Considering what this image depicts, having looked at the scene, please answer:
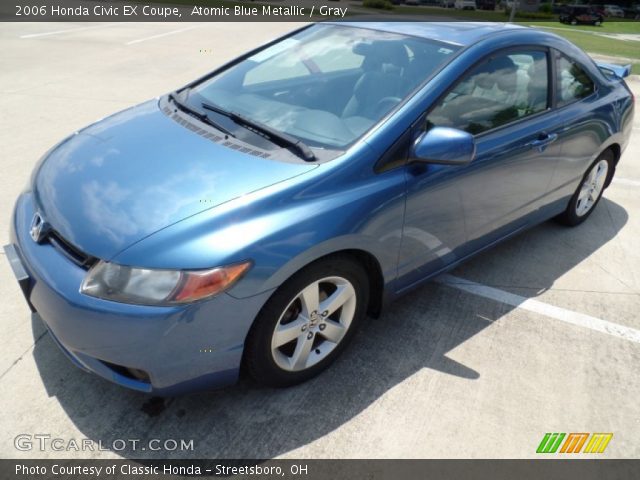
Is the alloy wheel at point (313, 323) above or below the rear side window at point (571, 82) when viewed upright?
below

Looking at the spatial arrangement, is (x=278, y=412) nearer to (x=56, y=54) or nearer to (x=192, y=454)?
(x=192, y=454)

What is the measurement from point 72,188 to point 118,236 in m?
0.52

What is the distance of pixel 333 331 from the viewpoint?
2.50m

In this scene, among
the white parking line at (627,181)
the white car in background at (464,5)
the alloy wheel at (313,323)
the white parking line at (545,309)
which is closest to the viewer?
the alloy wheel at (313,323)

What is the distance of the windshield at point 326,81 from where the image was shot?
2604 mm

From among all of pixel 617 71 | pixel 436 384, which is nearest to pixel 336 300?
pixel 436 384

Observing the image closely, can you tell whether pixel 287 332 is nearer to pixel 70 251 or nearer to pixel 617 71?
pixel 70 251

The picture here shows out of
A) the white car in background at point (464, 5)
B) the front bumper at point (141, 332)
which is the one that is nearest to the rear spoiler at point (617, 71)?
the front bumper at point (141, 332)

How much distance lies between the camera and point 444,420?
7.87 feet

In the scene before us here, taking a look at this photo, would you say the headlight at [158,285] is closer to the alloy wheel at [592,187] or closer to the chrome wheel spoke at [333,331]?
the chrome wheel spoke at [333,331]

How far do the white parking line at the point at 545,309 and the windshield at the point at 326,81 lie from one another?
1.40 meters

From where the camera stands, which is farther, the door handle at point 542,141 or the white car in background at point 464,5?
the white car in background at point 464,5

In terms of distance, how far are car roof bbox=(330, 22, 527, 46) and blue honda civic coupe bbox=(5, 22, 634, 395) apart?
0.02 metres

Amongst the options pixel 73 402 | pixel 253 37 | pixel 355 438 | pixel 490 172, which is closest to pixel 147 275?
pixel 73 402
